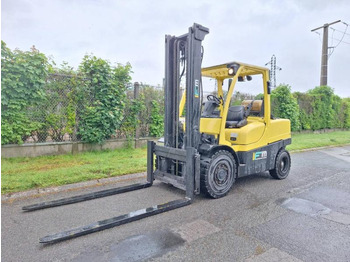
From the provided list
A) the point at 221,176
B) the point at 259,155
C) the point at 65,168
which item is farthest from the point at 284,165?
the point at 65,168

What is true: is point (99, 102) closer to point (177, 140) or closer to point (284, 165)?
point (177, 140)

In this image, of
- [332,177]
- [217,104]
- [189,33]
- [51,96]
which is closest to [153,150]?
[217,104]

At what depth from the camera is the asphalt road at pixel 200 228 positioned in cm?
279

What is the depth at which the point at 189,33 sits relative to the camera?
4375 millimetres

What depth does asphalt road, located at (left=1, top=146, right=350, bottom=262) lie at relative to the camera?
9.17ft

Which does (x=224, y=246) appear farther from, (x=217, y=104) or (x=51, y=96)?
(x=51, y=96)

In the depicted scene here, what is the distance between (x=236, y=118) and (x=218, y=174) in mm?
1381

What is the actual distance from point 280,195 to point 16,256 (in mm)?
4326

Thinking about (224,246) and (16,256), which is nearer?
(16,256)

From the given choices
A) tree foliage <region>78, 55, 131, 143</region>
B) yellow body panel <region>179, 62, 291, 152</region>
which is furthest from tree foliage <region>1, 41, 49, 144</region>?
yellow body panel <region>179, 62, 291, 152</region>

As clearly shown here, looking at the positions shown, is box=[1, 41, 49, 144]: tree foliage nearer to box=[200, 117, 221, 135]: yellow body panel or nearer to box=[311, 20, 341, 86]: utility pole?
box=[200, 117, 221, 135]: yellow body panel

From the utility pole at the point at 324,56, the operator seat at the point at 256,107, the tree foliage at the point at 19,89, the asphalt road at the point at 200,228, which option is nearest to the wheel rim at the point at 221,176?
the asphalt road at the point at 200,228

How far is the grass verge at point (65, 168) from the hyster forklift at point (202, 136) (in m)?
0.99

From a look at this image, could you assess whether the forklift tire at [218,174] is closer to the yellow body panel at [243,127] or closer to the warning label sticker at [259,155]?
the yellow body panel at [243,127]
